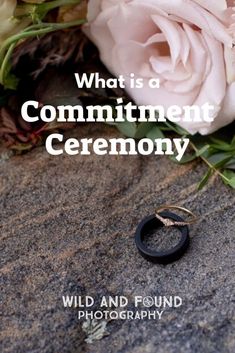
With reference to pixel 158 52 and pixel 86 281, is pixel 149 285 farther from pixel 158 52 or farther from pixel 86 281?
pixel 158 52

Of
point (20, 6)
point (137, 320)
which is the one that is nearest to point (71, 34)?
point (20, 6)

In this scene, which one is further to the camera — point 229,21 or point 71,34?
point 71,34

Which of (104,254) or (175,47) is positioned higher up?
(175,47)

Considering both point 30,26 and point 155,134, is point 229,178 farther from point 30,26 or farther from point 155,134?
point 30,26
